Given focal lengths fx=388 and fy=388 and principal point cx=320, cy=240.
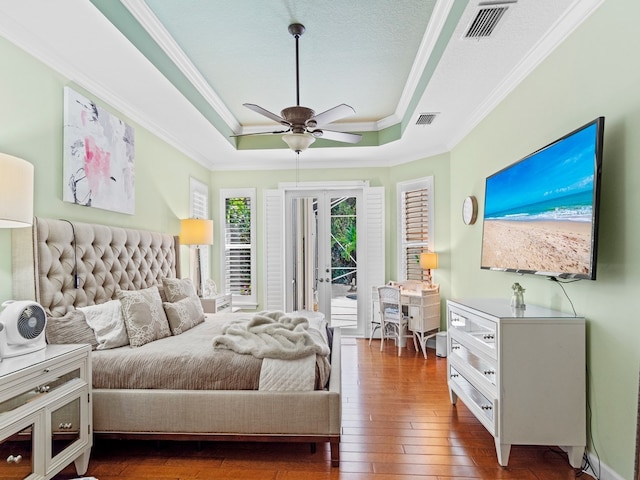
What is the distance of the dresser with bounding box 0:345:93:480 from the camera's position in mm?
1745

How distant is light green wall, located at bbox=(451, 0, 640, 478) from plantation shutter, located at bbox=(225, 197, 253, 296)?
4.22m

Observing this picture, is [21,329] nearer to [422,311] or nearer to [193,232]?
[193,232]

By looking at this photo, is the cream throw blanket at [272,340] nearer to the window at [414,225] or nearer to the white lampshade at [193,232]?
the white lampshade at [193,232]

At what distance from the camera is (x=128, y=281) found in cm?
349

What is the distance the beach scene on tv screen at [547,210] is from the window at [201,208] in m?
3.68

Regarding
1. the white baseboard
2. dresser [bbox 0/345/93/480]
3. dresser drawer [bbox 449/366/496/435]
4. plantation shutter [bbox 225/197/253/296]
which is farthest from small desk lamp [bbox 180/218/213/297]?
the white baseboard

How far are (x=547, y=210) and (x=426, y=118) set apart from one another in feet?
6.64

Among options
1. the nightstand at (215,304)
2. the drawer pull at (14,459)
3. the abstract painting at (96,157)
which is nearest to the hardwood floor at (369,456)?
the drawer pull at (14,459)

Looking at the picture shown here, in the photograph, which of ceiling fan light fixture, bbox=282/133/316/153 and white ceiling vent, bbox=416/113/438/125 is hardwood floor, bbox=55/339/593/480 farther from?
white ceiling vent, bbox=416/113/438/125

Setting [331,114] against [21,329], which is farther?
→ [331,114]

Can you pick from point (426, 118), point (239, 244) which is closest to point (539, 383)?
point (426, 118)

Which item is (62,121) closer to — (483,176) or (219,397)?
(219,397)

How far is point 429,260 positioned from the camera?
16.5ft

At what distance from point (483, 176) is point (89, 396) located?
12.3 feet
